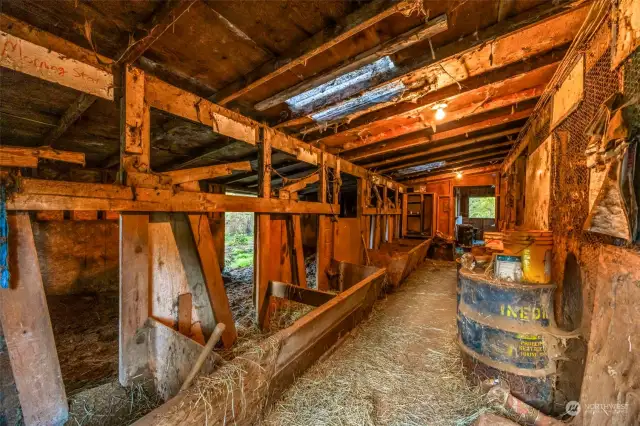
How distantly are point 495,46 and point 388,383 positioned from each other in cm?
279

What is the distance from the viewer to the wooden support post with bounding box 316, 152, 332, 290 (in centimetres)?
369

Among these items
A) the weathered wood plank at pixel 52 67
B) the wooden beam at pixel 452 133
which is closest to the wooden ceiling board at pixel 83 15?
the weathered wood plank at pixel 52 67

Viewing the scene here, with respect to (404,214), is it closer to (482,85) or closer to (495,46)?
(482,85)

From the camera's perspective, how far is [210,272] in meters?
2.04

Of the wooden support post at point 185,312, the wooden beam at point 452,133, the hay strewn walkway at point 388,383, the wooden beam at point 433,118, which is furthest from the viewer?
the wooden beam at point 452,133

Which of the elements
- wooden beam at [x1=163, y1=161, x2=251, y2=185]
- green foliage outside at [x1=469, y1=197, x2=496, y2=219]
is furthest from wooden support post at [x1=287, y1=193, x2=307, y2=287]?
green foliage outside at [x1=469, y1=197, x2=496, y2=219]

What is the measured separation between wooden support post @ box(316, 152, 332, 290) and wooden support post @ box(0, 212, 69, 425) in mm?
2762

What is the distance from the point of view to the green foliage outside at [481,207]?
12.1 metres

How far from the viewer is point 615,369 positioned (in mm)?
1018

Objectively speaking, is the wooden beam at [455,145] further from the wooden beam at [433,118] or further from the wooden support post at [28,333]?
the wooden support post at [28,333]

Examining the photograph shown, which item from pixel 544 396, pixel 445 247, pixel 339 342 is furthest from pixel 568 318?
pixel 445 247

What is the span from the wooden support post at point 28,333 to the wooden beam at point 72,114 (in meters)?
0.98

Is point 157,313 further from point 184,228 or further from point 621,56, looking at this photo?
point 621,56

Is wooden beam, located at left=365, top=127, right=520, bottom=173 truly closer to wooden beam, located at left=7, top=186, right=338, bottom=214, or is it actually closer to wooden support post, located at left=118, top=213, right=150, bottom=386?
wooden beam, located at left=7, top=186, right=338, bottom=214
